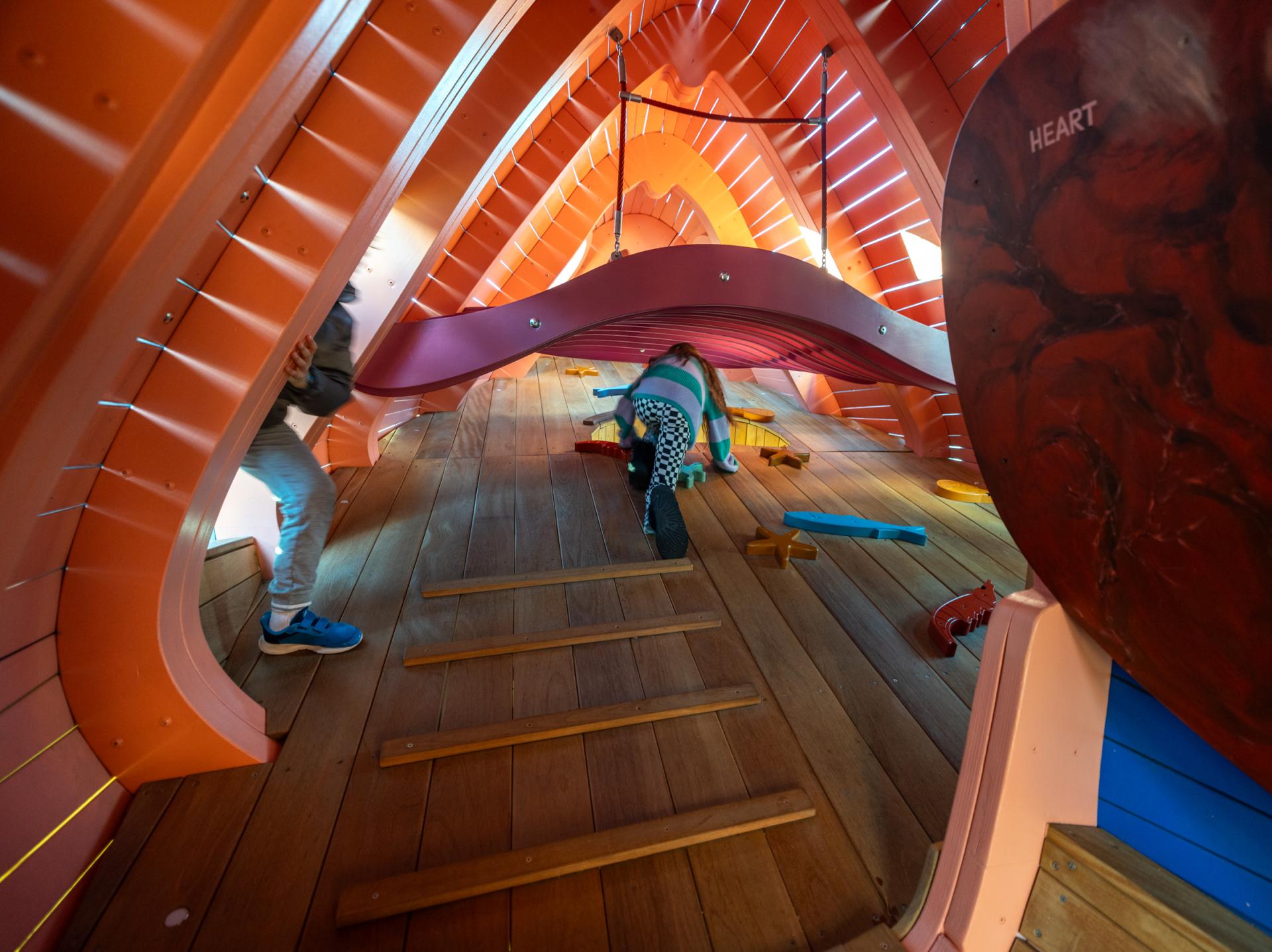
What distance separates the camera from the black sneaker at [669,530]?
2.23 m

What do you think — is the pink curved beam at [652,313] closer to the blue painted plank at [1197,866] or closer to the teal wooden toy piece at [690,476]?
the teal wooden toy piece at [690,476]

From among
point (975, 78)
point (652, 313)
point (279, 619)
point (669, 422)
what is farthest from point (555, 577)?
point (975, 78)

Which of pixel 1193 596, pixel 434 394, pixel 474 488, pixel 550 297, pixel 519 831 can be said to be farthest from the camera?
pixel 434 394

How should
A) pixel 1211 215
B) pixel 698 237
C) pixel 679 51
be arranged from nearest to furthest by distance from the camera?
pixel 1211 215 < pixel 679 51 < pixel 698 237

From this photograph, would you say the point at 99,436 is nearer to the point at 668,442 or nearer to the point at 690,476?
the point at 668,442

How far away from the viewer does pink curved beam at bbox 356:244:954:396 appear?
1979 mm

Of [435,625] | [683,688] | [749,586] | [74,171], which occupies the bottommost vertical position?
[435,625]

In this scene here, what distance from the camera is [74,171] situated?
514mm

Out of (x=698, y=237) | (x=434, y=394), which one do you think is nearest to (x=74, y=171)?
(x=434, y=394)

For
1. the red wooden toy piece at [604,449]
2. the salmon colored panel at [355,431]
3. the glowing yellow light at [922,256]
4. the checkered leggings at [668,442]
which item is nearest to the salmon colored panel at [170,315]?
the checkered leggings at [668,442]

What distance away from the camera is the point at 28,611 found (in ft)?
3.00

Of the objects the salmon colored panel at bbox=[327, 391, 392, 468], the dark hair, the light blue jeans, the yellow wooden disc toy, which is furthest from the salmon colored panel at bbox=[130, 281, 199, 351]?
the yellow wooden disc toy

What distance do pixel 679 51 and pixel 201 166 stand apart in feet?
14.3

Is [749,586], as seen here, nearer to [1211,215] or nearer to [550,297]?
[550,297]
